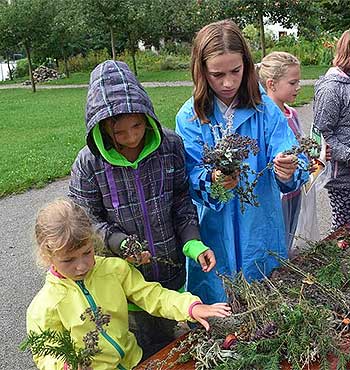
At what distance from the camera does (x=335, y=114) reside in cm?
354

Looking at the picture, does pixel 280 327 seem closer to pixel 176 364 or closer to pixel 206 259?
pixel 176 364

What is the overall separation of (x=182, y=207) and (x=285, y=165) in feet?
1.51

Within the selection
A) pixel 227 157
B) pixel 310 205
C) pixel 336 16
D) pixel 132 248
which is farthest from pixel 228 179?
pixel 336 16

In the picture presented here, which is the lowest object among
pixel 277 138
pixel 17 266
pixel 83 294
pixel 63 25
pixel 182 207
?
pixel 63 25

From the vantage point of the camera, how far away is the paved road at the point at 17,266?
3781 mm

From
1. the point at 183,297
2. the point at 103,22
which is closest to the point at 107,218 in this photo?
the point at 183,297

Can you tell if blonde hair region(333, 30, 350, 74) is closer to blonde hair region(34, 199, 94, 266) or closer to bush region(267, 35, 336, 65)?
blonde hair region(34, 199, 94, 266)

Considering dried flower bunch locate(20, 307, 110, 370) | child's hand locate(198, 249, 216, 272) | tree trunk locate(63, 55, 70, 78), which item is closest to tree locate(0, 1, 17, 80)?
tree trunk locate(63, 55, 70, 78)

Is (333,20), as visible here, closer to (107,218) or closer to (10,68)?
(10,68)

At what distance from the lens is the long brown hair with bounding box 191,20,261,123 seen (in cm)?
233

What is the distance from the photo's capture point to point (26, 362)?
142 inches

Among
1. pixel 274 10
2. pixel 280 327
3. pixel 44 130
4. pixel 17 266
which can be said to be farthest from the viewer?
pixel 274 10

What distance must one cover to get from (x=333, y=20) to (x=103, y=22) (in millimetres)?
7472

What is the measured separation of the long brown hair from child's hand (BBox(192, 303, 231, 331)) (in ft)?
2.73
